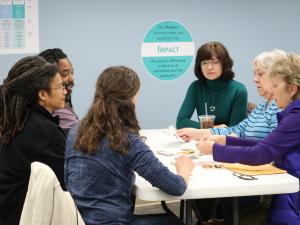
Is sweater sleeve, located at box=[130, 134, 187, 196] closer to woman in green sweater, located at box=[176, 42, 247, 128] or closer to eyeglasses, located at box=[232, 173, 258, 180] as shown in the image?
eyeglasses, located at box=[232, 173, 258, 180]

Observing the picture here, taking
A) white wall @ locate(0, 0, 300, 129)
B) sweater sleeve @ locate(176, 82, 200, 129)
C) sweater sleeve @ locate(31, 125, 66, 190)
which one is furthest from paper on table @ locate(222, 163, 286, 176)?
white wall @ locate(0, 0, 300, 129)

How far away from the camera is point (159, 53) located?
157 inches

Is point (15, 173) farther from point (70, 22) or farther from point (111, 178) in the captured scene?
point (70, 22)

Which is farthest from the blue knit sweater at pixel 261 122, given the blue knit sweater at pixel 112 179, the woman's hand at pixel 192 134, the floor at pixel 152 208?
the floor at pixel 152 208

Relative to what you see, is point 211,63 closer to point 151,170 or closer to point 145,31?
point 145,31

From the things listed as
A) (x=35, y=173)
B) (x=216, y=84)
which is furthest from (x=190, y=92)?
(x=35, y=173)

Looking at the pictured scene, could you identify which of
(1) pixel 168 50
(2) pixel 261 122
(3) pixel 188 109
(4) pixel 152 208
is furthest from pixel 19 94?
(1) pixel 168 50

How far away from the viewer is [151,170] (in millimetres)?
1644

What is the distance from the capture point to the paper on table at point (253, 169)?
6.40ft

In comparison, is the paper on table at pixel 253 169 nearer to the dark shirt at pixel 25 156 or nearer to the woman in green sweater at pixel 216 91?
the dark shirt at pixel 25 156

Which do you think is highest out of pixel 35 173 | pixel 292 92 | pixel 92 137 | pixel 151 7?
pixel 151 7

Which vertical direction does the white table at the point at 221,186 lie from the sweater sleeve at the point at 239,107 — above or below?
below

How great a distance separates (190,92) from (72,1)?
1.32m

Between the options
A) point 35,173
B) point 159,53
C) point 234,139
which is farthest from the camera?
point 159,53
